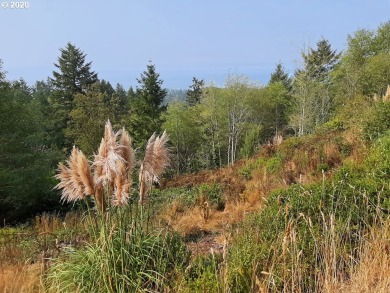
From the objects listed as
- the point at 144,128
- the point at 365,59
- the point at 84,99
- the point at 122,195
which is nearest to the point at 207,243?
the point at 122,195

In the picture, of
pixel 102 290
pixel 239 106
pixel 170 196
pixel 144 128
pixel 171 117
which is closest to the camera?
pixel 102 290

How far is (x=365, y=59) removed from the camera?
31.5 meters

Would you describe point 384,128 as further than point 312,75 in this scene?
No

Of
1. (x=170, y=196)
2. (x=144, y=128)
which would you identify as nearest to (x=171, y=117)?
(x=144, y=128)

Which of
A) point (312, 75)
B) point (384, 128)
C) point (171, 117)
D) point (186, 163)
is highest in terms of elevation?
point (312, 75)

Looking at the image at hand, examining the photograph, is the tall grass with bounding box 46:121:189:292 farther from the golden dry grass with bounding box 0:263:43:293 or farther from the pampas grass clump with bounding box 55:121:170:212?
the golden dry grass with bounding box 0:263:43:293

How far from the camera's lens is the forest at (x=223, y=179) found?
2850 millimetres

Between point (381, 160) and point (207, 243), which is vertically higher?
point (381, 160)

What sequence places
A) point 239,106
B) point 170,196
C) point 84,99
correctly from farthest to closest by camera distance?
1. point 239,106
2. point 84,99
3. point 170,196

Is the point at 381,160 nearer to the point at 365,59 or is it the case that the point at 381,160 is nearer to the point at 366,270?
the point at 366,270

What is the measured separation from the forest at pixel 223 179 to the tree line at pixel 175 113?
114 millimetres

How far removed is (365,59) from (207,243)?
103 ft

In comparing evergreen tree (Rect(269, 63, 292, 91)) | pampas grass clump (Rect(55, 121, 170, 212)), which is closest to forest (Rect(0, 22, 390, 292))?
pampas grass clump (Rect(55, 121, 170, 212))

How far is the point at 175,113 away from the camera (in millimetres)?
40281
